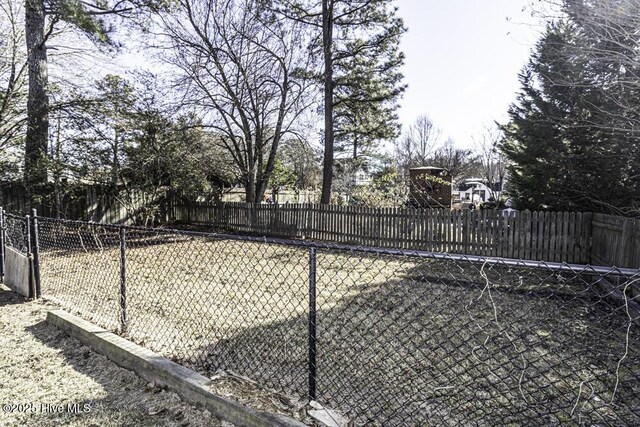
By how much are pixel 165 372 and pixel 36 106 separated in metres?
10.9

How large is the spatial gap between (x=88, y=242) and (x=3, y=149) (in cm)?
433

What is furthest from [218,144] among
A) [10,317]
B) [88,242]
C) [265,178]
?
[10,317]

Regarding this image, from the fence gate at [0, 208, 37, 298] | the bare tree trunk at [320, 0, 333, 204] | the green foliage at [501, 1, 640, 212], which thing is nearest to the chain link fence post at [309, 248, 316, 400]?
the fence gate at [0, 208, 37, 298]

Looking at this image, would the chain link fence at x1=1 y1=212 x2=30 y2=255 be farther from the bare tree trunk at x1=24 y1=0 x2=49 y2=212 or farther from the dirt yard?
the bare tree trunk at x1=24 y1=0 x2=49 y2=212

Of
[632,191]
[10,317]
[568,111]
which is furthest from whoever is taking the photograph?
[568,111]

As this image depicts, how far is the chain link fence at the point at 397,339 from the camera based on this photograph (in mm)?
2238

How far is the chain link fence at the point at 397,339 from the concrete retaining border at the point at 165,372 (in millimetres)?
244

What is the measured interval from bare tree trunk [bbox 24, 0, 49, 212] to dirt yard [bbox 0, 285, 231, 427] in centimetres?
882

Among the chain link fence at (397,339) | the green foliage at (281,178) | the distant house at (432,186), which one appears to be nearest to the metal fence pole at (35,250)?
the chain link fence at (397,339)

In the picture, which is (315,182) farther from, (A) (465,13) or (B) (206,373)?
(B) (206,373)

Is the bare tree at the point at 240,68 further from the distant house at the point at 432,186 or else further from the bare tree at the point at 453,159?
the bare tree at the point at 453,159

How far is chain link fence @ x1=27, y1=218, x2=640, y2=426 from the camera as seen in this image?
224 centimetres

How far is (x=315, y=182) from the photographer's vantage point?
24.8 metres

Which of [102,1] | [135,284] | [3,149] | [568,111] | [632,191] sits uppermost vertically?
[102,1]
